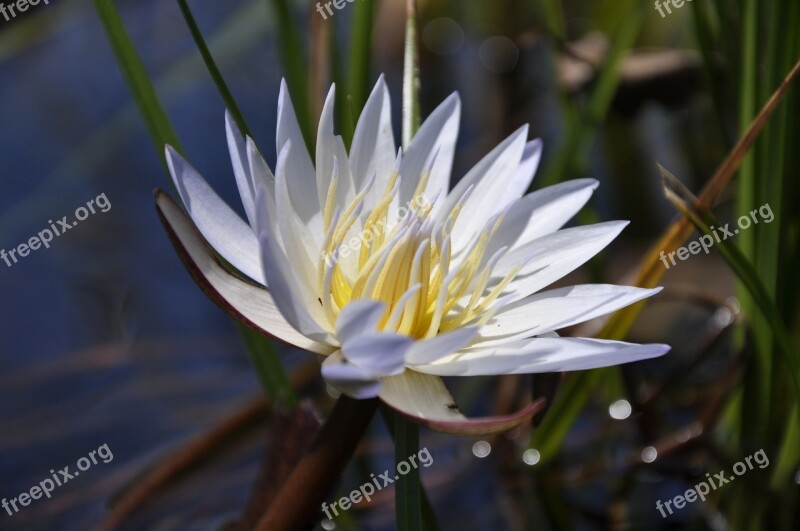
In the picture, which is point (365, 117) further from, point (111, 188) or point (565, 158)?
point (111, 188)

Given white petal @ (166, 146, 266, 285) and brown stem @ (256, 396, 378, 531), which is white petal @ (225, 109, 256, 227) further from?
brown stem @ (256, 396, 378, 531)

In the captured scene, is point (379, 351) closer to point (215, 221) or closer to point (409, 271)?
point (409, 271)

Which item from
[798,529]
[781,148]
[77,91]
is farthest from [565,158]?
[77,91]

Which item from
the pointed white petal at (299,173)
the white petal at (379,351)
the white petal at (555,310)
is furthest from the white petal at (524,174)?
the white petal at (379,351)

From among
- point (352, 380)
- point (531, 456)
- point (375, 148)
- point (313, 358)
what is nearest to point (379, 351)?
point (352, 380)

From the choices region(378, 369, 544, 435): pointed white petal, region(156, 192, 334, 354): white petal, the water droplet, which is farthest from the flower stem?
the water droplet
